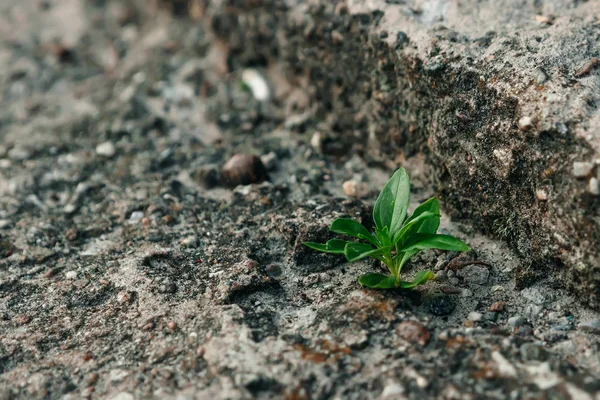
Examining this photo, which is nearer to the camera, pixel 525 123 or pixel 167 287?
pixel 525 123

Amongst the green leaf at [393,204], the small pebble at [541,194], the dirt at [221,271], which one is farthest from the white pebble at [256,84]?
the small pebble at [541,194]

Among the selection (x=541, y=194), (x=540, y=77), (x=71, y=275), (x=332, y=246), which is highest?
(x=540, y=77)

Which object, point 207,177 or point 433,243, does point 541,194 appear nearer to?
point 433,243

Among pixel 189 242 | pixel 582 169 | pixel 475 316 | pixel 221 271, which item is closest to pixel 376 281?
pixel 475 316

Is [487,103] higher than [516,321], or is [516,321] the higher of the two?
[487,103]

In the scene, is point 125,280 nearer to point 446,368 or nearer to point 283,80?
point 446,368

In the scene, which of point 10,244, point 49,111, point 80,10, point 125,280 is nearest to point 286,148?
point 125,280

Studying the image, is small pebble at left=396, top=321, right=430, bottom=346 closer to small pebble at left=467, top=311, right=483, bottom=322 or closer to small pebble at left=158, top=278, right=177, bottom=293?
small pebble at left=467, top=311, right=483, bottom=322
